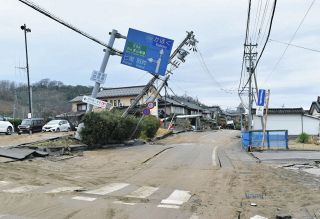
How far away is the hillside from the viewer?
84625 millimetres

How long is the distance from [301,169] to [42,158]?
11039mm

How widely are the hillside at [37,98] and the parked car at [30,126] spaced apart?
28.7 m

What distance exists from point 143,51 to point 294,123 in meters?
30.6

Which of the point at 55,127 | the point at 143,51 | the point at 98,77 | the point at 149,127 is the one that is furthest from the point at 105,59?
the point at 55,127

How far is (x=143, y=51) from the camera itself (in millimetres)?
30922

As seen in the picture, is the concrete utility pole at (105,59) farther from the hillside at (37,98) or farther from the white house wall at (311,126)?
the hillside at (37,98)

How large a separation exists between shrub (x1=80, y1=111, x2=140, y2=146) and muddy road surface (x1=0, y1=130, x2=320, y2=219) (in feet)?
32.2

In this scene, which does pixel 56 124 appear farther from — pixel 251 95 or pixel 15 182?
pixel 15 182

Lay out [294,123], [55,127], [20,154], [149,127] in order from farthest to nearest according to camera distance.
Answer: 1. [294,123]
2. [55,127]
3. [149,127]
4. [20,154]

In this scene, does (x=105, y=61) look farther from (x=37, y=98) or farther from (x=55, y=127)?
(x=37, y=98)

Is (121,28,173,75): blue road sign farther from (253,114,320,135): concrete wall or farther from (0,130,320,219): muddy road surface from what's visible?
(253,114,320,135): concrete wall

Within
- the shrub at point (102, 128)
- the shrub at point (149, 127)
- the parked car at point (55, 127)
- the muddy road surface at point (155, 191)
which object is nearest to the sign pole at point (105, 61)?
the shrub at point (102, 128)

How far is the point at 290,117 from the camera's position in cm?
5556

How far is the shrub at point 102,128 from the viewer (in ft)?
94.4
